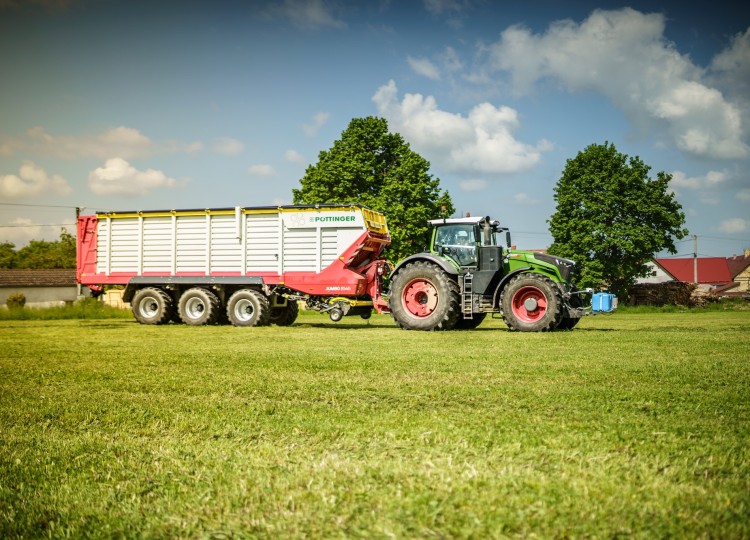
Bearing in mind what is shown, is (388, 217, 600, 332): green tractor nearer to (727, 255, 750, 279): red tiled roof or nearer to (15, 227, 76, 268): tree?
(15, 227, 76, 268): tree

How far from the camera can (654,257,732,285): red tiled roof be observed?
89062 millimetres

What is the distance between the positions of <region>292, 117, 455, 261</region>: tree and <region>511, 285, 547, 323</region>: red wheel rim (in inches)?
794

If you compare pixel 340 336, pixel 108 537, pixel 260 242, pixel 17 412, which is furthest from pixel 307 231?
pixel 108 537

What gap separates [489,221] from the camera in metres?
16.4

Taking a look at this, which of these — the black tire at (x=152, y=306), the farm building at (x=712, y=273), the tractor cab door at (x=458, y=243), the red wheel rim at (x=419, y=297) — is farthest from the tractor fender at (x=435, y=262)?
the farm building at (x=712, y=273)

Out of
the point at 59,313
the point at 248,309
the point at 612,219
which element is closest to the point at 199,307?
the point at 248,309

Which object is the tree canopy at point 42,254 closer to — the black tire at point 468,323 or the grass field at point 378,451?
the black tire at point 468,323

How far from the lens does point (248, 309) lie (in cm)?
1878

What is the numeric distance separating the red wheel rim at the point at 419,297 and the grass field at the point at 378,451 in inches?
318

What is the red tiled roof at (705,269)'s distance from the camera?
8906 centimetres

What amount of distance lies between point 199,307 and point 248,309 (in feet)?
5.33

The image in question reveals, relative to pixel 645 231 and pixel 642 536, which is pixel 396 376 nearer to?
pixel 642 536

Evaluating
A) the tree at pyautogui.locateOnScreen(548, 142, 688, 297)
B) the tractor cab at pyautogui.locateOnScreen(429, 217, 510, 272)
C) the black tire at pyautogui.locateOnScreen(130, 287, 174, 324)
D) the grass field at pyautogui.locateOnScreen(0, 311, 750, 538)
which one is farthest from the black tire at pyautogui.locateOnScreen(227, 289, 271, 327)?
the tree at pyautogui.locateOnScreen(548, 142, 688, 297)

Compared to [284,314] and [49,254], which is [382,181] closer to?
[284,314]
